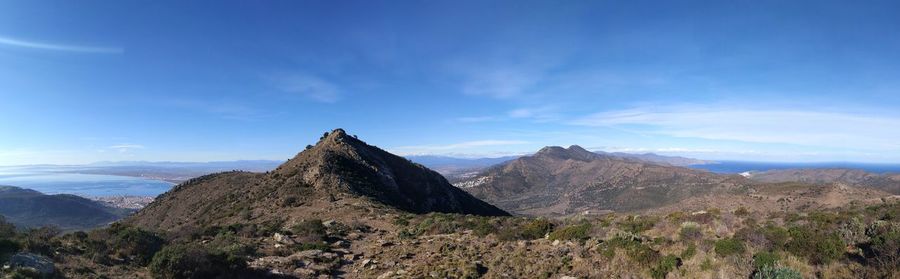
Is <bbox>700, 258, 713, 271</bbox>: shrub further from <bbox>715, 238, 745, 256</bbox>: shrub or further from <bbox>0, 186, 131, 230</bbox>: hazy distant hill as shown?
<bbox>0, 186, 131, 230</bbox>: hazy distant hill

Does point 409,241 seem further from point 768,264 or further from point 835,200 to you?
point 835,200

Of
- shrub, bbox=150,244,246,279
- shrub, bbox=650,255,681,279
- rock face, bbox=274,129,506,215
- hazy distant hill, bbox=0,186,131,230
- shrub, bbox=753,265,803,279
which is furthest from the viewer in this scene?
hazy distant hill, bbox=0,186,131,230

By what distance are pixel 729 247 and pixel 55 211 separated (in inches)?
6761

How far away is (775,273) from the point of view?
10758 mm

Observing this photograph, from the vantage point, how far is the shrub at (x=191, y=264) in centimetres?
1348

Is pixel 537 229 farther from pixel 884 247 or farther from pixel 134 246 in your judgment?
pixel 134 246

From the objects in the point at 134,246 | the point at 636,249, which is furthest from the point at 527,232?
the point at 134,246

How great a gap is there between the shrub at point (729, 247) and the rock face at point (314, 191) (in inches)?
1226

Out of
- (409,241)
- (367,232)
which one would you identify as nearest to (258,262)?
(409,241)

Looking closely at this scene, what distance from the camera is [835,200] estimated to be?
66.4 meters

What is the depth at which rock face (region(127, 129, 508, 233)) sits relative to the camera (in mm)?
43750

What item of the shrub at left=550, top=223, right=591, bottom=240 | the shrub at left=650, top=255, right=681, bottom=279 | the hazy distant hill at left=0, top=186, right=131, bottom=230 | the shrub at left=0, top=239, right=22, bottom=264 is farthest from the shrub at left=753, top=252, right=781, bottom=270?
the hazy distant hill at left=0, top=186, right=131, bottom=230

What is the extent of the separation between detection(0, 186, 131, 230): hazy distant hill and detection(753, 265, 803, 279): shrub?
148038 millimetres

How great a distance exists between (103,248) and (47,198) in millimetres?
168608
